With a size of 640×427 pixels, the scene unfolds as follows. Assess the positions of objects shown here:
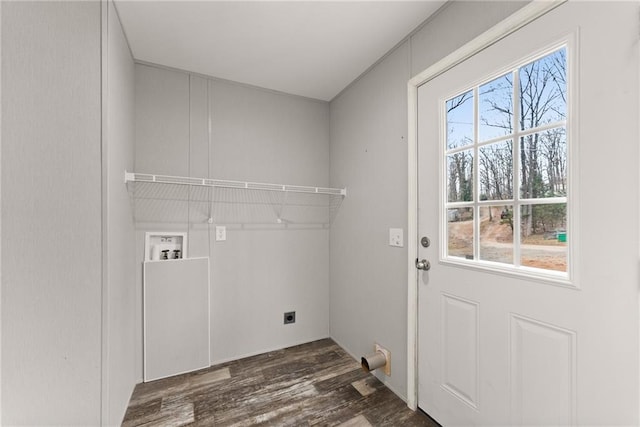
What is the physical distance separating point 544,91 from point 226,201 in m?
2.03

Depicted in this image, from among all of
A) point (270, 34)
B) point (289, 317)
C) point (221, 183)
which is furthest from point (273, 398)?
point (270, 34)

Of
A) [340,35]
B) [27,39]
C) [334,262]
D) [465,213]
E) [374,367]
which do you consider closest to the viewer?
[27,39]

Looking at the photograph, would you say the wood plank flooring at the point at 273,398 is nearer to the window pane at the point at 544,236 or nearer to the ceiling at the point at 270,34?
the window pane at the point at 544,236

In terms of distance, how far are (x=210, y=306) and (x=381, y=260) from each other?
1370mm

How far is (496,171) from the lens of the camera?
1244 millimetres

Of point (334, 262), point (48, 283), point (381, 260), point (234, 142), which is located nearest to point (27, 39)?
point (48, 283)

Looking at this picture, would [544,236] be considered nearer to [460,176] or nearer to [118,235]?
[460,176]

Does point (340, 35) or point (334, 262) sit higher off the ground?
point (340, 35)

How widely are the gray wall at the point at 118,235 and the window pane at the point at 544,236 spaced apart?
73.1 inches

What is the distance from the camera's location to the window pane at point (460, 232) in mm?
1354

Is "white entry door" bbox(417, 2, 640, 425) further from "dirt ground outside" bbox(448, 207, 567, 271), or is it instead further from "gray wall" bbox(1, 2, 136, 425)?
"gray wall" bbox(1, 2, 136, 425)

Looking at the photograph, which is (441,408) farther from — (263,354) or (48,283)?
(48,283)

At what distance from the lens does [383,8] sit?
4.70ft

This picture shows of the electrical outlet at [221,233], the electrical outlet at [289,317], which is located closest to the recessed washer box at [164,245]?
the electrical outlet at [221,233]
